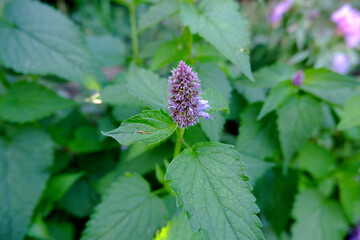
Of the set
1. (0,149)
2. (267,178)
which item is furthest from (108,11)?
(267,178)

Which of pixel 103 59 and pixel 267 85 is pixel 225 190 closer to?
pixel 267 85

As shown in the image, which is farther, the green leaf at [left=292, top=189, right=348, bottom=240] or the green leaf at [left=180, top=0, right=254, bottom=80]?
the green leaf at [left=292, top=189, right=348, bottom=240]

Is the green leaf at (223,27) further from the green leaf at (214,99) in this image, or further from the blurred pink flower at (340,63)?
the blurred pink flower at (340,63)

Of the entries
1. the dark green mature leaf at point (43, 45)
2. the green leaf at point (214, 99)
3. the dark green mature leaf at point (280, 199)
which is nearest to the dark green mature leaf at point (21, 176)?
the dark green mature leaf at point (43, 45)

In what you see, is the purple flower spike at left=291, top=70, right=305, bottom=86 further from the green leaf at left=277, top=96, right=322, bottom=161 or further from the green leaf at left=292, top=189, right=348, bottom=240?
the green leaf at left=292, top=189, right=348, bottom=240

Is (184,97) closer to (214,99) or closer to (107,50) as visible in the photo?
(214,99)

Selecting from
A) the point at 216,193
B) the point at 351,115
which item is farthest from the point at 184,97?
the point at 351,115

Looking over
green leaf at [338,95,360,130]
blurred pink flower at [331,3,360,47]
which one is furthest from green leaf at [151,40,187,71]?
blurred pink flower at [331,3,360,47]
